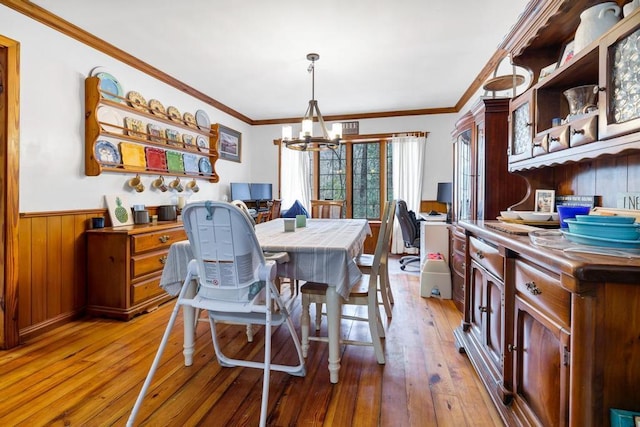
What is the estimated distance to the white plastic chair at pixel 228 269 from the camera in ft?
4.69

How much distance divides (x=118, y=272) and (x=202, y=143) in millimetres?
2347

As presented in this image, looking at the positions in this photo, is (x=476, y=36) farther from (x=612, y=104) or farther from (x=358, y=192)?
(x=358, y=192)

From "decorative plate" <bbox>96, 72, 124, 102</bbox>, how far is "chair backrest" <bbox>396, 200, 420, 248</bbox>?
3296 mm

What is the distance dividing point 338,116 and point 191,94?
2.43 meters

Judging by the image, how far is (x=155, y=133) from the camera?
11.9ft

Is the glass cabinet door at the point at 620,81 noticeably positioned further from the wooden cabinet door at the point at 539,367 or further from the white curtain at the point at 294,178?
the white curtain at the point at 294,178

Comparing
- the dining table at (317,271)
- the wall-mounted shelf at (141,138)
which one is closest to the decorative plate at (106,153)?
the wall-mounted shelf at (141,138)

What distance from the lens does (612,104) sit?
3.75 feet

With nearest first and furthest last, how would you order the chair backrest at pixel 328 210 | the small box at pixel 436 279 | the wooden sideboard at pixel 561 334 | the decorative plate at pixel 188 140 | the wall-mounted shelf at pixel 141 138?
the wooden sideboard at pixel 561 334 < the wall-mounted shelf at pixel 141 138 < the small box at pixel 436 279 < the chair backrest at pixel 328 210 < the decorative plate at pixel 188 140

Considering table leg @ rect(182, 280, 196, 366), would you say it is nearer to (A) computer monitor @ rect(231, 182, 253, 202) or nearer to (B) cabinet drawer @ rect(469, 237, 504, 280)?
(B) cabinet drawer @ rect(469, 237, 504, 280)

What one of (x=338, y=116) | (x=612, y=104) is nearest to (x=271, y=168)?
(x=338, y=116)

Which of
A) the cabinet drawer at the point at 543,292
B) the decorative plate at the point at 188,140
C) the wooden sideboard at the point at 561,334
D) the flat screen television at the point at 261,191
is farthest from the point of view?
the flat screen television at the point at 261,191

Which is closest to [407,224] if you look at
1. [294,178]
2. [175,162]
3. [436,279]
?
[436,279]

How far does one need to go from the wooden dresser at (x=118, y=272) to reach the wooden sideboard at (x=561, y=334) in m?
2.72
